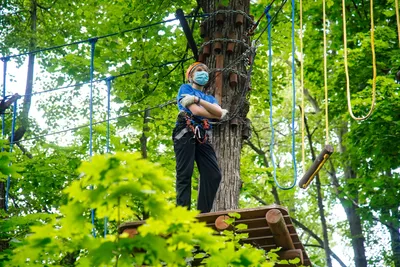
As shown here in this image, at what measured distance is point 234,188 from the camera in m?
5.99

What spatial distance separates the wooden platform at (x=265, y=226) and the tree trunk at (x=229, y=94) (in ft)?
2.39

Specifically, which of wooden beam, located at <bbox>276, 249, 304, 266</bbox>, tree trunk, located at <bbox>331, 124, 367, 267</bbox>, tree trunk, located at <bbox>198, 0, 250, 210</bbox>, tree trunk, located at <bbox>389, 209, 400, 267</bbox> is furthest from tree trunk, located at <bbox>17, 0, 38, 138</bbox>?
wooden beam, located at <bbox>276, 249, 304, 266</bbox>

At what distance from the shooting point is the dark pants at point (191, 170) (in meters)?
5.55

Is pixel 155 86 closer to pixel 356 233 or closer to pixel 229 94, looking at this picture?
pixel 229 94

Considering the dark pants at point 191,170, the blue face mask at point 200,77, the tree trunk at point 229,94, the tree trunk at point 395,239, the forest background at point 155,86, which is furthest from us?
the tree trunk at point 395,239

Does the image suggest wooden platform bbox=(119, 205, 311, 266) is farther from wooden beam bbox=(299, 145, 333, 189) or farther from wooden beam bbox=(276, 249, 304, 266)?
wooden beam bbox=(299, 145, 333, 189)

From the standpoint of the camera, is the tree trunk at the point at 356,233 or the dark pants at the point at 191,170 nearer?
the dark pants at the point at 191,170

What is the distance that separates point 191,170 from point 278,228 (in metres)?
1.03

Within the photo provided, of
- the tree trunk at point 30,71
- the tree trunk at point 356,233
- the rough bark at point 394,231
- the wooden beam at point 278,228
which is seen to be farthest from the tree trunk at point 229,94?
the tree trunk at point 356,233

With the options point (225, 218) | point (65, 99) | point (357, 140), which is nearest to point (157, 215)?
point (225, 218)

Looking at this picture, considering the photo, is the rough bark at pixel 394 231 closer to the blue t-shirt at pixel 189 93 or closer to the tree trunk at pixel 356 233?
the tree trunk at pixel 356 233

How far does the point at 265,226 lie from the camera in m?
5.04

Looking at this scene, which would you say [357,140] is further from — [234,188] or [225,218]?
[225,218]

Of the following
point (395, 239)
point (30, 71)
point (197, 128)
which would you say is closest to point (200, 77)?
point (197, 128)
